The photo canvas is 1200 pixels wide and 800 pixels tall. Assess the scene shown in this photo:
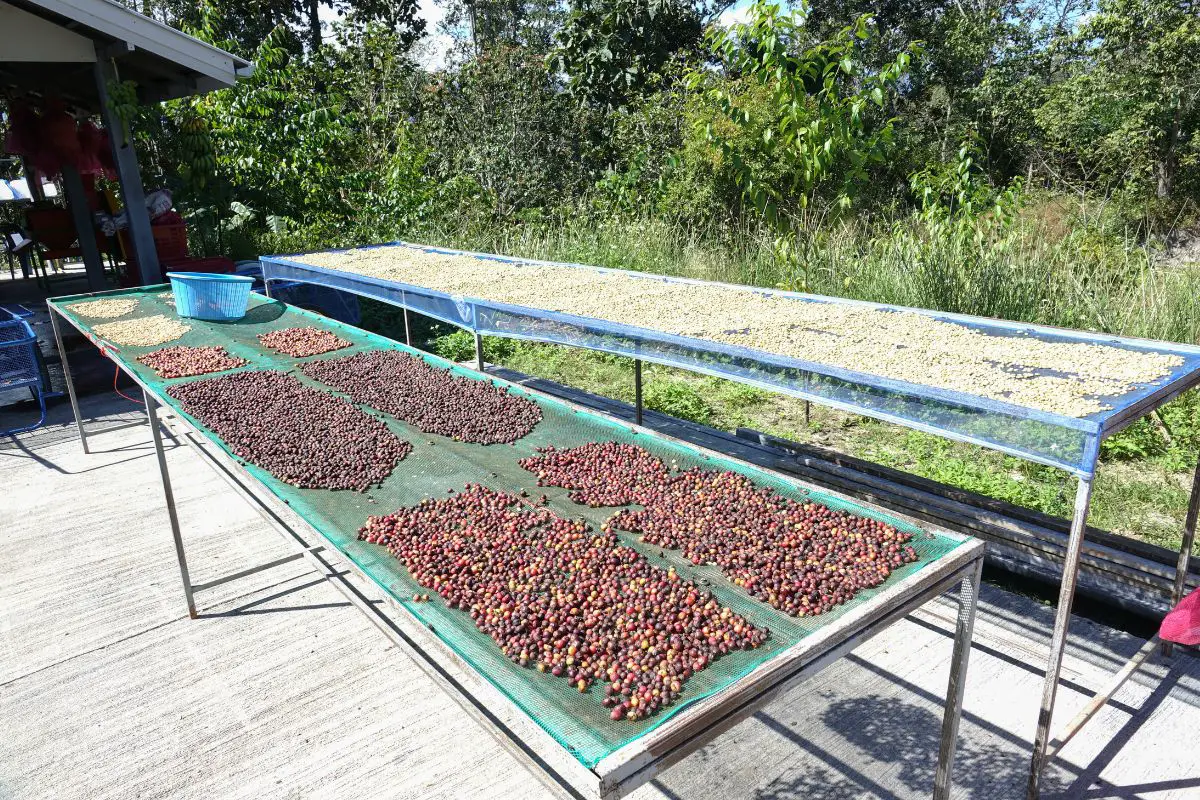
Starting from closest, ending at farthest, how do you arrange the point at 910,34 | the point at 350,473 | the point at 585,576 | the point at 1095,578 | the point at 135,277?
the point at 585,576 < the point at 350,473 < the point at 1095,578 < the point at 135,277 < the point at 910,34

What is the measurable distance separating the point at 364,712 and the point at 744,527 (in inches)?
57.5

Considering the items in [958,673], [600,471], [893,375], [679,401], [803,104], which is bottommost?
[679,401]

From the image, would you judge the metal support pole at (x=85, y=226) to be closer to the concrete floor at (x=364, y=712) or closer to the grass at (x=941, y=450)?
the grass at (x=941, y=450)

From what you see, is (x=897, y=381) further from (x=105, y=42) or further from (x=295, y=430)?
(x=105, y=42)

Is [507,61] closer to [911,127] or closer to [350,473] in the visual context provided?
[911,127]

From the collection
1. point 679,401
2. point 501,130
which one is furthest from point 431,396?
point 501,130

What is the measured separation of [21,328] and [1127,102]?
14.4 metres

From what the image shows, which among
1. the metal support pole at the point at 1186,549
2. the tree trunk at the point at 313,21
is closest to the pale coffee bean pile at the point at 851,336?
the metal support pole at the point at 1186,549

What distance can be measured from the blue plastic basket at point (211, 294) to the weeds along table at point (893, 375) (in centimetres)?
74

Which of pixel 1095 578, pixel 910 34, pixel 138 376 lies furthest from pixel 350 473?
pixel 910 34

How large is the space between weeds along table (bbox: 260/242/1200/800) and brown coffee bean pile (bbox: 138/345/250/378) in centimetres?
109

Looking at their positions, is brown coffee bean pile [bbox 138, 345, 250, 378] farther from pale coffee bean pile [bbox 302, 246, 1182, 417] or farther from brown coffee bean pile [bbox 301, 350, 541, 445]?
pale coffee bean pile [bbox 302, 246, 1182, 417]

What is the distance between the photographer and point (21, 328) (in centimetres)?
509

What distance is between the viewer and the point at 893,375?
234cm
